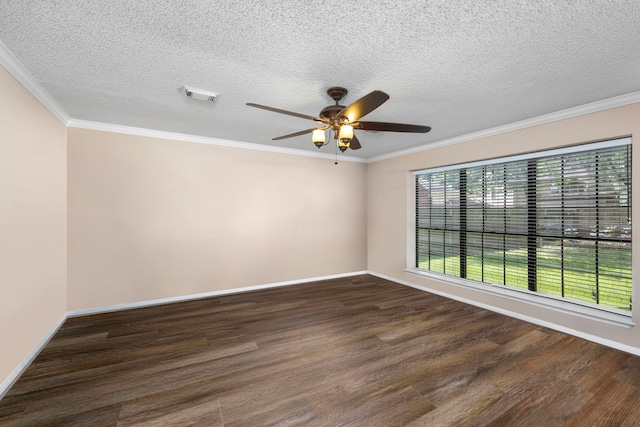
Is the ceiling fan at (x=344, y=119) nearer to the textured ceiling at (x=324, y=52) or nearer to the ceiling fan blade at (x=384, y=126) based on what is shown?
the ceiling fan blade at (x=384, y=126)

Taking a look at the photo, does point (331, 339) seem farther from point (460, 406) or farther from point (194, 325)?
point (194, 325)

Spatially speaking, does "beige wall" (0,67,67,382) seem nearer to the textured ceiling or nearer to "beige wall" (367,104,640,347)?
the textured ceiling

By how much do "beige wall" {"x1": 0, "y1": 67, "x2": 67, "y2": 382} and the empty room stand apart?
0.03 meters

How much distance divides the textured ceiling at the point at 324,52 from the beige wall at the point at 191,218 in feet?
3.01

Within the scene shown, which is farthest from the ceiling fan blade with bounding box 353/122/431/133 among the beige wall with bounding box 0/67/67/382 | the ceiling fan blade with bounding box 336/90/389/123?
the beige wall with bounding box 0/67/67/382

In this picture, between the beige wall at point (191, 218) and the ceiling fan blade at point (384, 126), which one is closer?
the ceiling fan blade at point (384, 126)

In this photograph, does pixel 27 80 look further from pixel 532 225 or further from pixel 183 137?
pixel 532 225

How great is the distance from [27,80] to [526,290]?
5.65 m

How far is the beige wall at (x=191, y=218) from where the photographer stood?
3447 millimetres

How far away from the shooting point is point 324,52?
186 centimetres

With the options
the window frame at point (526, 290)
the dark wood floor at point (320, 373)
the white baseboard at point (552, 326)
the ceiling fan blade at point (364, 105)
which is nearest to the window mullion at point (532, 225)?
the window frame at point (526, 290)

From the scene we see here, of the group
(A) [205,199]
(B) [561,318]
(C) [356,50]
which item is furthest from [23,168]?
(B) [561,318]

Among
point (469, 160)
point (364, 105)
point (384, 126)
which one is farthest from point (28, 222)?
point (469, 160)

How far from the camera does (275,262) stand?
472cm
